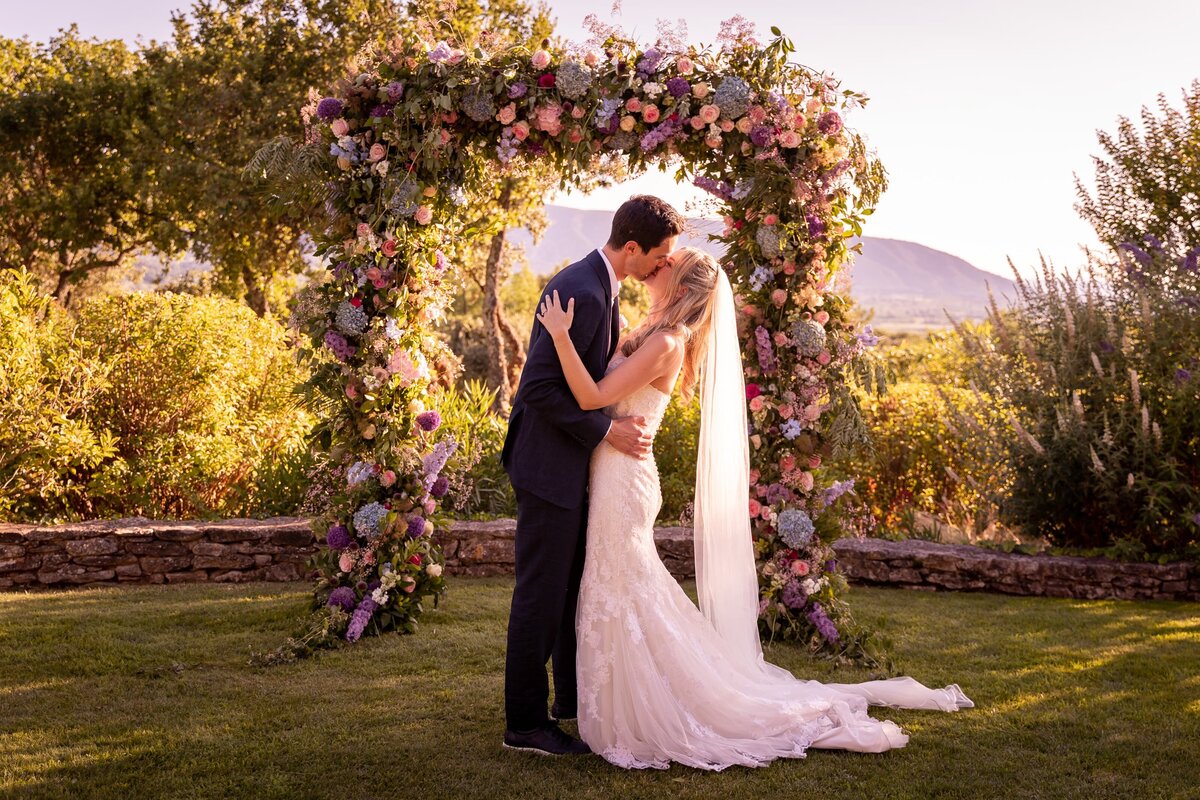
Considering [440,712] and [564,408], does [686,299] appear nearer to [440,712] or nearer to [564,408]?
[564,408]

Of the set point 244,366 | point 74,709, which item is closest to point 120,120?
point 244,366

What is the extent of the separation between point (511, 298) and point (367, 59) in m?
42.5

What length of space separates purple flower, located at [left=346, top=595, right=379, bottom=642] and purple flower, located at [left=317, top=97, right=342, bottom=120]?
274 centimetres

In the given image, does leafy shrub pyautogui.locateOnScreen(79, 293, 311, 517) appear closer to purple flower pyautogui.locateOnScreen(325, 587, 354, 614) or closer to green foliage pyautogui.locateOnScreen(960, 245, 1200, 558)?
purple flower pyautogui.locateOnScreen(325, 587, 354, 614)

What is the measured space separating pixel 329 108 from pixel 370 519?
7.59ft

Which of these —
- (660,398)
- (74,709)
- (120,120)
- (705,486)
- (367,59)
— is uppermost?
(120,120)

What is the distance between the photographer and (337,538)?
18.4ft

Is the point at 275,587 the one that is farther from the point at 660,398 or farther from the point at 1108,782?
the point at 1108,782

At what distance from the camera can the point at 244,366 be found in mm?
8953

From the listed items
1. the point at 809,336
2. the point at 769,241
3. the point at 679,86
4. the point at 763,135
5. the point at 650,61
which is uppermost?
the point at 650,61

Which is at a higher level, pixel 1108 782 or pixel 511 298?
pixel 511 298

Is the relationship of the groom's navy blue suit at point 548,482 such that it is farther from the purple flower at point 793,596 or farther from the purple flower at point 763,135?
the purple flower at point 793,596

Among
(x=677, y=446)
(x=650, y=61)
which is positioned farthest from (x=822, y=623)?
(x=677, y=446)

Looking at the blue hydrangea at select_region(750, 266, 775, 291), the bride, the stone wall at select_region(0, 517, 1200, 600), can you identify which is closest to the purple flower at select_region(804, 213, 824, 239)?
the blue hydrangea at select_region(750, 266, 775, 291)
